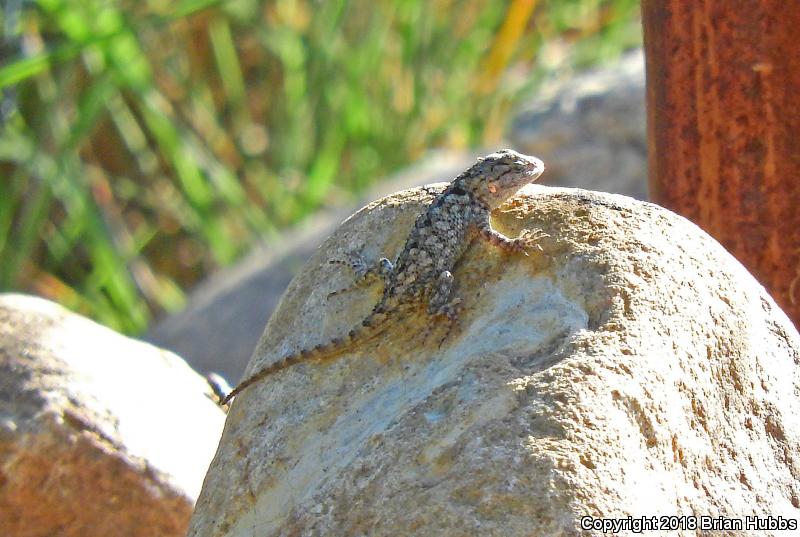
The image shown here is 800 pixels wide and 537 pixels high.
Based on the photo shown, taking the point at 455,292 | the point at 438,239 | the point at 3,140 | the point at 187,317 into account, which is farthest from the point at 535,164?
the point at 3,140

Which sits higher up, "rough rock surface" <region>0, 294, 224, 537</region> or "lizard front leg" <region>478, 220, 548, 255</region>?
"lizard front leg" <region>478, 220, 548, 255</region>

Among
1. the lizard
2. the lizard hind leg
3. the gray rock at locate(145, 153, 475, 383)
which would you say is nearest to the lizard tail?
the lizard

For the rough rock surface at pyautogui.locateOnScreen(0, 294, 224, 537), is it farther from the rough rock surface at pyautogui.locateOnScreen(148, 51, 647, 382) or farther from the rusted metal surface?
the rough rock surface at pyautogui.locateOnScreen(148, 51, 647, 382)

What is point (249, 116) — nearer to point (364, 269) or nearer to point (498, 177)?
point (498, 177)

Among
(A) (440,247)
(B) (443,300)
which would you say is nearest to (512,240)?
(B) (443,300)

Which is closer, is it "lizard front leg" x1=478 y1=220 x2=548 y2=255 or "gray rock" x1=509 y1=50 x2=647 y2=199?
"lizard front leg" x1=478 y1=220 x2=548 y2=255

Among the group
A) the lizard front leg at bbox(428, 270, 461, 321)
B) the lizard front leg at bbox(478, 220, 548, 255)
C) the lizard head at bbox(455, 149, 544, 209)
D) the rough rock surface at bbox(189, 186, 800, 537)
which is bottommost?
the rough rock surface at bbox(189, 186, 800, 537)
